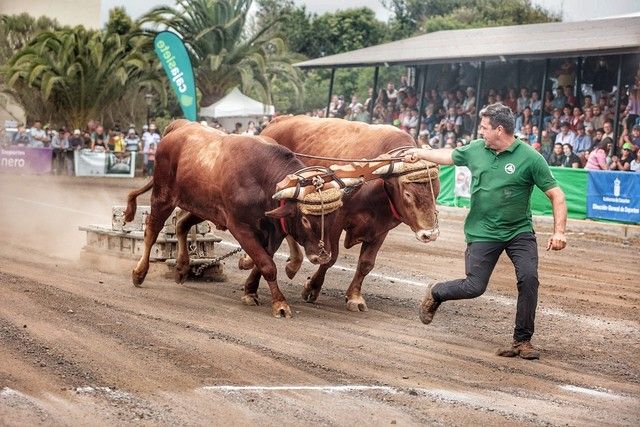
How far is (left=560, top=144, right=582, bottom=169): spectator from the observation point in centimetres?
2366

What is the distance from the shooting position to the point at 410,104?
31.1 metres

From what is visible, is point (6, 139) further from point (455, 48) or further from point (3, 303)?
point (3, 303)

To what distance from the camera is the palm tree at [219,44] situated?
43469 mm

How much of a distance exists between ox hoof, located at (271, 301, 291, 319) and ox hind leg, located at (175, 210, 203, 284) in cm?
243

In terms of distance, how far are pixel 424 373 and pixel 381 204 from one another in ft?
11.5

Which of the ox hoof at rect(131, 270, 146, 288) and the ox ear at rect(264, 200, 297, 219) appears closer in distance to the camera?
the ox ear at rect(264, 200, 297, 219)

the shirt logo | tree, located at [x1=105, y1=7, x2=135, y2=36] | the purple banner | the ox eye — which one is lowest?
the purple banner

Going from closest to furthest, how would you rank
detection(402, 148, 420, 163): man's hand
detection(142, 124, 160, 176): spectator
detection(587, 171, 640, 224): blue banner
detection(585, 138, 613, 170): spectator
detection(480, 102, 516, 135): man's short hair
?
detection(480, 102, 516, 135): man's short hair < detection(402, 148, 420, 163): man's hand < detection(587, 171, 640, 224): blue banner < detection(585, 138, 613, 170): spectator < detection(142, 124, 160, 176): spectator

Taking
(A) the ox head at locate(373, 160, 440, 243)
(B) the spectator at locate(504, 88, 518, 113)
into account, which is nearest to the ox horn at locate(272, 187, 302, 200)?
(A) the ox head at locate(373, 160, 440, 243)

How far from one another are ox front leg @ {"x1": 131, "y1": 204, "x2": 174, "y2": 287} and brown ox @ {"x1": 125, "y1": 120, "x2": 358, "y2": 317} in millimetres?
11

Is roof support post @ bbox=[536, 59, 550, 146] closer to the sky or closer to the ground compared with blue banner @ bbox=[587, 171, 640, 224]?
closer to the sky

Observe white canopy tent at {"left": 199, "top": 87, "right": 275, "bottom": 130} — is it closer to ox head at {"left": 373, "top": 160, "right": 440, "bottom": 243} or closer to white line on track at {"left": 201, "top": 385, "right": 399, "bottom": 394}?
ox head at {"left": 373, "top": 160, "right": 440, "bottom": 243}

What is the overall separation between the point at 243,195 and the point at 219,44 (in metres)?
33.6

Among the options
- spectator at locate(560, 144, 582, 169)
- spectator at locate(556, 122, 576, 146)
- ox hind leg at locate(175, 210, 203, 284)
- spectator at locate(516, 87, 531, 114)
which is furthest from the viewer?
spectator at locate(516, 87, 531, 114)
